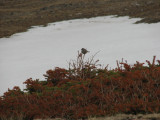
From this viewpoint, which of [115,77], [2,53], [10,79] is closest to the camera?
[115,77]

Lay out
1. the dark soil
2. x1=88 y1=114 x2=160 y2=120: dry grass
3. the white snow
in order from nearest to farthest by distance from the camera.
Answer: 1. x1=88 y1=114 x2=160 y2=120: dry grass
2. the white snow
3. the dark soil

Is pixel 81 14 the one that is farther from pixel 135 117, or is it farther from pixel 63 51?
pixel 135 117

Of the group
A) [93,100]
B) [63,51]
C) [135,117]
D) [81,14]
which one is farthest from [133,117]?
[81,14]

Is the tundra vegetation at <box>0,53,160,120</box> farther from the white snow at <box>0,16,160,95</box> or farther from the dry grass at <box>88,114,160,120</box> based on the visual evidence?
the white snow at <box>0,16,160,95</box>

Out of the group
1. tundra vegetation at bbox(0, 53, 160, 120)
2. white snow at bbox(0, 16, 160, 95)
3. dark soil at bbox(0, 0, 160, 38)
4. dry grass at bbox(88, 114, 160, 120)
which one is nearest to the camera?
dry grass at bbox(88, 114, 160, 120)

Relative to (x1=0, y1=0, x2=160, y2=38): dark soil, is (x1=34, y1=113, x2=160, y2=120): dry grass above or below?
below

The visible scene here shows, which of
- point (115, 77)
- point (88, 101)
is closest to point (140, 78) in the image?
point (115, 77)

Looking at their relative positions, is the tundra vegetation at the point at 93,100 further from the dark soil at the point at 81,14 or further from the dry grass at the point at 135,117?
the dark soil at the point at 81,14

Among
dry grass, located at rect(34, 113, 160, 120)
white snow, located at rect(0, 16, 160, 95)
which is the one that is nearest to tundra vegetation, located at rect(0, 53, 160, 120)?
dry grass, located at rect(34, 113, 160, 120)

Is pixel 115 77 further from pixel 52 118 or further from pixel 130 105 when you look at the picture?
pixel 52 118

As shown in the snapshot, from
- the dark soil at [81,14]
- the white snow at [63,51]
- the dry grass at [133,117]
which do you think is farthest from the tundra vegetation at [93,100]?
the dark soil at [81,14]

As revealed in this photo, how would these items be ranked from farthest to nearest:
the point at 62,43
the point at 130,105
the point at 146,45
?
the point at 62,43, the point at 146,45, the point at 130,105

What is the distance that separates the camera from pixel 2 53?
12438mm

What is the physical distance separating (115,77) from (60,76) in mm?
1499
